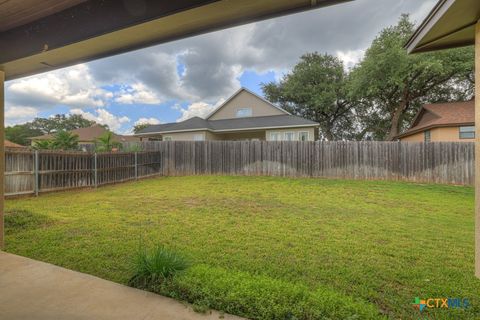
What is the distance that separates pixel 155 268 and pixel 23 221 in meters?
3.79

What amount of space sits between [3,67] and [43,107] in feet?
65.5

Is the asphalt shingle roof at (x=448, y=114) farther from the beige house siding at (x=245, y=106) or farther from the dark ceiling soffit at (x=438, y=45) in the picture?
the dark ceiling soffit at (x=438, y=45)

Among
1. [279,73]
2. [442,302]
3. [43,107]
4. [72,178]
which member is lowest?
[442,302]

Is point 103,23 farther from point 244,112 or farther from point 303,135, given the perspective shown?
point 244,112

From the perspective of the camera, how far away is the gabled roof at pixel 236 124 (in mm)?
15719

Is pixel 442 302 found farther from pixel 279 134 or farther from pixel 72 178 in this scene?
pixel 279 134

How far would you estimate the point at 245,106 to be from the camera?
18.9 metres

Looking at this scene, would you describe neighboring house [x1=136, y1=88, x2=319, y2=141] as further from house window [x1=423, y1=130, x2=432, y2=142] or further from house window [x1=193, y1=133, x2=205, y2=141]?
house window [x1=423, y1=130, x2=432, y2=142]

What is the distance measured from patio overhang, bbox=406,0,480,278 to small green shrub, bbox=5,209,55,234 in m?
6.13

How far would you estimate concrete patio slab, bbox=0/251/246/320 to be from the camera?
5.76 feet

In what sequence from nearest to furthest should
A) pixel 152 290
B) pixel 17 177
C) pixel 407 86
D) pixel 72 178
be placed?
1. pixel 152 290
2. pixel 17 177
3. pixel 72 178
4. pixel 407 86

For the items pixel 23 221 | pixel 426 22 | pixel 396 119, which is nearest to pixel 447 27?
pixel 426 22

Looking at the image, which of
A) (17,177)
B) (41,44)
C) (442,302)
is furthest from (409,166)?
(17,177)

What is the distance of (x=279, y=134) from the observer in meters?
15.9
